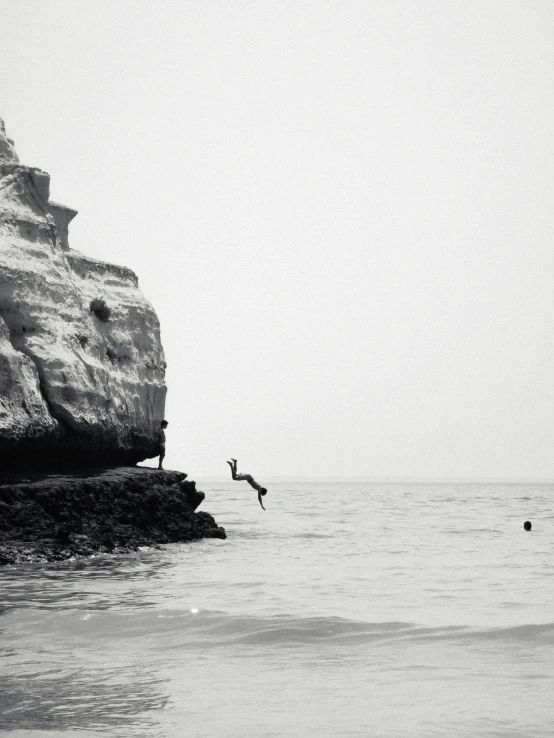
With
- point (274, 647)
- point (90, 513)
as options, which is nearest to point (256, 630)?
point (274, 647)

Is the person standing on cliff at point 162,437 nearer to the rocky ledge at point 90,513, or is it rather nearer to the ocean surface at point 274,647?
the rocky ledge at point 90,513

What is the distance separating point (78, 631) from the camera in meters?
10.9

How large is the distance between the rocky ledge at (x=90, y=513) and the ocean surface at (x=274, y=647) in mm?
611

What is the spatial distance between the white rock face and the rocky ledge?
70 centimetres

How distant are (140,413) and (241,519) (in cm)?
1756

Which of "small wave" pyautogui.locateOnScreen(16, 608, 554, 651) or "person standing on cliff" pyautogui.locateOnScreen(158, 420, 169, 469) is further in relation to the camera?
"person standing on cliff" pyautogui.locateOnScreen(158, 420, 169, 469)

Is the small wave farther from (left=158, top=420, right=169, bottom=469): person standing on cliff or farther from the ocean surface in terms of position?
(left=158, top=420, right=169, bottom=469): person standing on cliff

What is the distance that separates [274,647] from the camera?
10.5 metres

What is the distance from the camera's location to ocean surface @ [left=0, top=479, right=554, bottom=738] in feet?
23.6

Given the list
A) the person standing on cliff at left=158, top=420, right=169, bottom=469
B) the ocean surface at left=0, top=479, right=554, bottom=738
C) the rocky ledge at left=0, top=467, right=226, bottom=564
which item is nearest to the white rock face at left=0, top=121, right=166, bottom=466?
the person standing on cliff at left=158, top=420, right=169, bottom=469

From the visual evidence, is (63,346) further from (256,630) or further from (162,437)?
(256,630)

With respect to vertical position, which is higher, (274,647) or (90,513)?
(90,513)

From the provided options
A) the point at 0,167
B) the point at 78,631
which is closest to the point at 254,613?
the point at 78,631

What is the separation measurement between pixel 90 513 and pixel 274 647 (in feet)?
25.4
